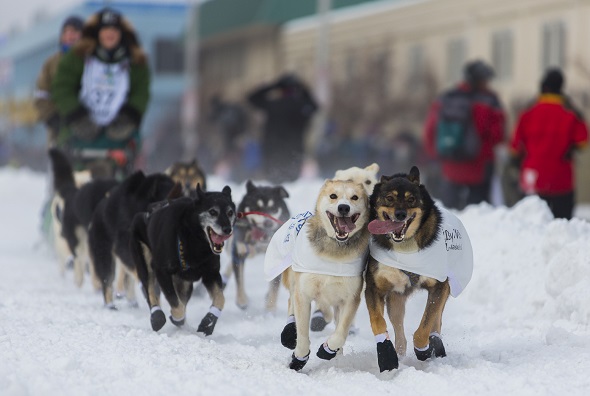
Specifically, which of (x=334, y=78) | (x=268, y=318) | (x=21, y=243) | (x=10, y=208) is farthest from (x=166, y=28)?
(x=268, y=318)

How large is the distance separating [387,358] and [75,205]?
3805 millimetres

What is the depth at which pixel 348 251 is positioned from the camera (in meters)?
5.18

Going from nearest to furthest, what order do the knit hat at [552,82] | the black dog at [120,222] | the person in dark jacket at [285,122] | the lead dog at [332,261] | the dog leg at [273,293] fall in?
the lead dog at [332,261] < the dog leg at [273,293] < the black dog at [120,222] < the knit hat at [552,82] < the person in dark jacket at [285,122]

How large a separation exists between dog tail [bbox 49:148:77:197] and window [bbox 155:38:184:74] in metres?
43.9

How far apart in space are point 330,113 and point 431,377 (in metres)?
25.7

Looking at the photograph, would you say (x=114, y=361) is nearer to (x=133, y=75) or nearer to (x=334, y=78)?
(x=133, y=75)

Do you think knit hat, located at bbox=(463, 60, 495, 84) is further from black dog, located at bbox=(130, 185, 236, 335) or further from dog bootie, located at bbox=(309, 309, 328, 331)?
dog bootie, located at bbox=(309, 309, 328, 331)

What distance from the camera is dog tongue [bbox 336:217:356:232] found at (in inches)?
201

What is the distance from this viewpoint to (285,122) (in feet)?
42.8

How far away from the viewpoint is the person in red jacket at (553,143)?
9.92 meters

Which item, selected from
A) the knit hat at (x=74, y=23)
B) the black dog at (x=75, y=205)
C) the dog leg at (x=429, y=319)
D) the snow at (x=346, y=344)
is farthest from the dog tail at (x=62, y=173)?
the dog leg at (x=429, y=319)

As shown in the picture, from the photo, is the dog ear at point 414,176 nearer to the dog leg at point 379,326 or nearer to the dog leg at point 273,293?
the dog leg at point 379,326

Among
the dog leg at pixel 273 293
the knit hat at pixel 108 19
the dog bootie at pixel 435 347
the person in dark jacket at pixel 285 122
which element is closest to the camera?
the dog bootie at pixel 435 347

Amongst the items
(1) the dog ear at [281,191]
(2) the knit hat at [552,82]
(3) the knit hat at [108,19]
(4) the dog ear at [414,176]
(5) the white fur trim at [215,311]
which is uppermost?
(3) the knit hat at [108,19]
